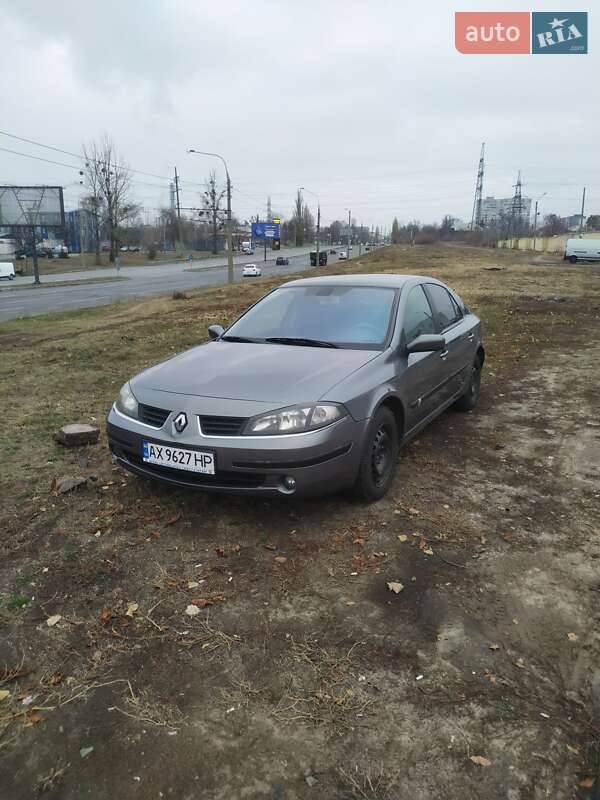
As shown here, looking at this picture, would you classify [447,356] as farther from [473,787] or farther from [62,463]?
[473,787]

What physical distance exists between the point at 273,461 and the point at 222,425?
0.38 m

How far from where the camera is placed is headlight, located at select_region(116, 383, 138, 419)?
3879 millimetres

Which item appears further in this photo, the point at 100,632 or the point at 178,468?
the point at 178,468

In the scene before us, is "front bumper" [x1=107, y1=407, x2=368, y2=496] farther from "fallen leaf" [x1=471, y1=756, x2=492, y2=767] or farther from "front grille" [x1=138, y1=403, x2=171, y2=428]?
"fallen leaf" [x1=471, y1=756, x2=492, y2=767]

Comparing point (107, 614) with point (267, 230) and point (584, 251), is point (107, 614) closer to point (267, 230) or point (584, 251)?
point (584, 251)

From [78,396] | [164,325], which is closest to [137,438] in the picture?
[78,396]

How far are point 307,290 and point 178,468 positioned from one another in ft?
7.44

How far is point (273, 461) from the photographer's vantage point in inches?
131

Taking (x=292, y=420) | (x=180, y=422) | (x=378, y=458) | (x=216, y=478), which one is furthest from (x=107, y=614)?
(x=378, y=458)

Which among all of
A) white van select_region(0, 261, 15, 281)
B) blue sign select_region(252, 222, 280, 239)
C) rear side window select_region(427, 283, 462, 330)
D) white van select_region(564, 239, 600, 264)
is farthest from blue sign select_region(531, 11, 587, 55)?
blue sign select_region(252, 222, 280, 239)

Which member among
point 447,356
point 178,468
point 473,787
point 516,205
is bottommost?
point 473,787

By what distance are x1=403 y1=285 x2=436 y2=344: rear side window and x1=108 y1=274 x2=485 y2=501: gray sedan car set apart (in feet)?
0.06

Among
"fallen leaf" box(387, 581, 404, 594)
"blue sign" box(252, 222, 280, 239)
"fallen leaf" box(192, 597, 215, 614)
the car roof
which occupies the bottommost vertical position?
"fallen leaf" box(387, 581, 404, 594)

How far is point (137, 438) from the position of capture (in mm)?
3699
